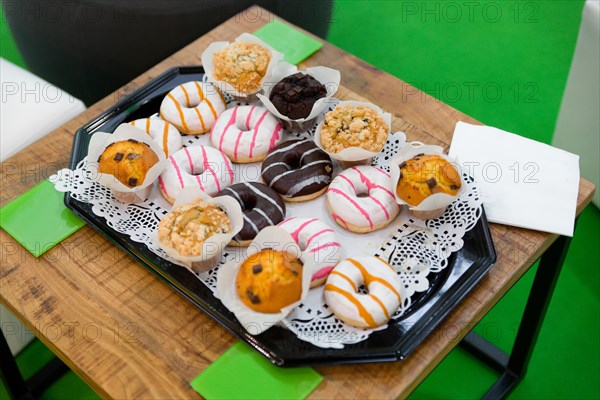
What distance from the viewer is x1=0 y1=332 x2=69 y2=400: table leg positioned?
6.55 feet

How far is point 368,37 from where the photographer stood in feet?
10.8

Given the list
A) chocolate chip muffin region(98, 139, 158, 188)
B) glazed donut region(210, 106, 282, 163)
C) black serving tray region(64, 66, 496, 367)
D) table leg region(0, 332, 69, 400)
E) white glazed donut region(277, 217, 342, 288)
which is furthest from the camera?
table leg region(0, 332, 69, 400)

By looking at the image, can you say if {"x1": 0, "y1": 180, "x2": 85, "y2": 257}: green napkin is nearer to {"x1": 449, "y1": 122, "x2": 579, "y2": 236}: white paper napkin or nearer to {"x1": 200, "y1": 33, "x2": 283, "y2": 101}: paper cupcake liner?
{"x1": 200, "y1": 33, "x2": 283, "y2": 101}: paper cupcake liner

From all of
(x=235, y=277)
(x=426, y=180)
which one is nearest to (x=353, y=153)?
(x=426, y=180)

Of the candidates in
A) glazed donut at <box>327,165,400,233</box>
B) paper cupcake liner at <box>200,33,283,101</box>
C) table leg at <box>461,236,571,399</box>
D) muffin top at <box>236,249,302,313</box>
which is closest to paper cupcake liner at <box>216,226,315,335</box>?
muffin top at <box>236,249,302,313</box>

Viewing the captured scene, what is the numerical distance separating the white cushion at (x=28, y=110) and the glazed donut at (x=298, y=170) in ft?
2.41

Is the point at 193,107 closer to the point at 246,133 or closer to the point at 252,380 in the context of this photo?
the point at 246,133

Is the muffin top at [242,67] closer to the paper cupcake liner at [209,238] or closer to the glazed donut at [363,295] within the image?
the paper cupcake liner at [209,238]

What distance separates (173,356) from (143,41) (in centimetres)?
141

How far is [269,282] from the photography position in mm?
1385

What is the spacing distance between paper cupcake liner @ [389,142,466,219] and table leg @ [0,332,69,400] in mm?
1085

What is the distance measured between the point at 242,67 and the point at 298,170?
32 cm

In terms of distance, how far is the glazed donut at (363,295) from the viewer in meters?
1.39

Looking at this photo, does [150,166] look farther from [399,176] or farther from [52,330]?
[399,176]
